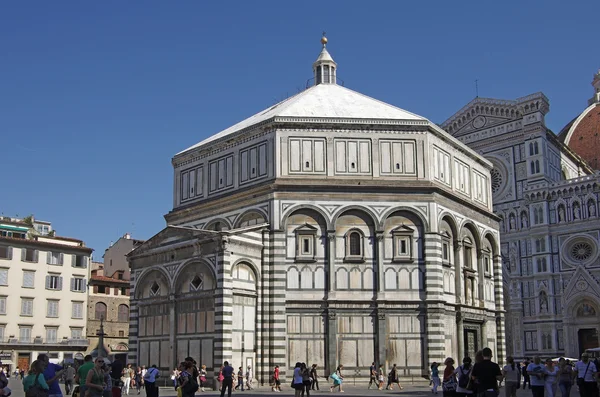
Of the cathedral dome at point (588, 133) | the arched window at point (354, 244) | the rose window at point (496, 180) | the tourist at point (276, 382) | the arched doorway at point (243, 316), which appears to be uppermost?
the cathedral dome at point (588, 133)

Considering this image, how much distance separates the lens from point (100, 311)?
197 feet

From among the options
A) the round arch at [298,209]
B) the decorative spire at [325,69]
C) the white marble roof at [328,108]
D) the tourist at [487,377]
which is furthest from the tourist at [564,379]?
the decorative spire at [325,69]

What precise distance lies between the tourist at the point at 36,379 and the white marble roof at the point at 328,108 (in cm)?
2313

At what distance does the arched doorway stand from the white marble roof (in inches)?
305

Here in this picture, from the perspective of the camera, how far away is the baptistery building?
1233 inches

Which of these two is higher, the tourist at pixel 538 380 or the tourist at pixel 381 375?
the tourist at pixel 538 380

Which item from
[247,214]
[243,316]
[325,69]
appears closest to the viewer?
[243,316]

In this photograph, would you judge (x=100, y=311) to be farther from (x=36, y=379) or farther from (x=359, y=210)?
(x=36, y=379)

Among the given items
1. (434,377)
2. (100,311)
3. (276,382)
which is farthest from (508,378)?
(100,311)

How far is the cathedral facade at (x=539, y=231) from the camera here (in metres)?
58.9

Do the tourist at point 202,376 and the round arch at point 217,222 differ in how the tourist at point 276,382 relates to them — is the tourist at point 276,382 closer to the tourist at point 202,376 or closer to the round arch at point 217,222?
the tourist at point 202,376

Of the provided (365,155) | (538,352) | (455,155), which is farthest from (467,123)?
(365,155)

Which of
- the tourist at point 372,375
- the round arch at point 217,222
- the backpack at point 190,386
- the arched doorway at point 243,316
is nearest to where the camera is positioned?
the backpack at point 190,386

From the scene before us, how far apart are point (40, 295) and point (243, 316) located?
2937cm
